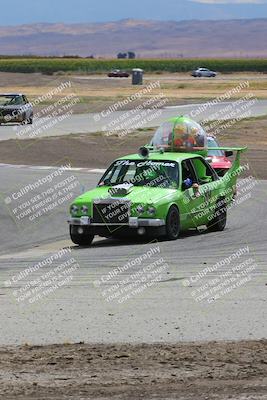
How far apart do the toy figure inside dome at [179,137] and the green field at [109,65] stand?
10130cm

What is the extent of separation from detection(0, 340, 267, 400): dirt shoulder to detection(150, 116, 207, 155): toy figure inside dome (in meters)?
12.4

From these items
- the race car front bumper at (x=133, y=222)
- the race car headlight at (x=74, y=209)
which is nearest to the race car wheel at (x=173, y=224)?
the race car front bumper at (x=133, y=222)

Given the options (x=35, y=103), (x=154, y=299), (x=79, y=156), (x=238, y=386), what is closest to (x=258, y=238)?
(x=154, y=299)

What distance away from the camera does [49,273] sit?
1330 centimetres

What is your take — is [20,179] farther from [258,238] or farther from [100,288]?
[100,288]

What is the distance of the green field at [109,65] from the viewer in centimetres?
12381

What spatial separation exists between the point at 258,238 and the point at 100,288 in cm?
601

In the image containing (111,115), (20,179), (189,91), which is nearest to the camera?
(20,179)

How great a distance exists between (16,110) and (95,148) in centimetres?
1161

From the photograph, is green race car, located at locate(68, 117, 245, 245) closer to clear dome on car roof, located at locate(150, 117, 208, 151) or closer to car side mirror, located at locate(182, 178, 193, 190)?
car side mirror, located at locate(182, 178, 193, 190)

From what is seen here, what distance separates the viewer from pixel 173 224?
17.5 meters

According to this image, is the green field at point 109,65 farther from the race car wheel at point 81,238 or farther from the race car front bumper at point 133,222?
the race car front bumper at point 133,222

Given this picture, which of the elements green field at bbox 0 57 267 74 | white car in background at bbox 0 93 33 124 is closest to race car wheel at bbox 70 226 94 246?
white car in background at bbox 0 93 33 124

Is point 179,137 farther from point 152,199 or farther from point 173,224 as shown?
point 152,199
